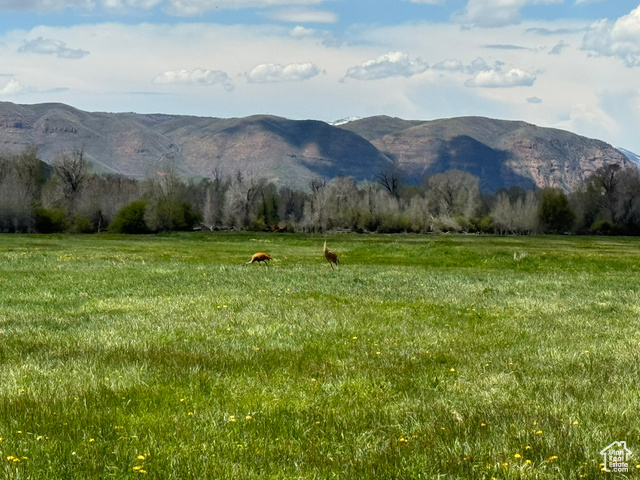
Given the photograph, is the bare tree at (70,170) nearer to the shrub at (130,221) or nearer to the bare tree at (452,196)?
the shrub at (130,221)

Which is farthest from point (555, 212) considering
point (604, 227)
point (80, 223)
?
point (80, 223)

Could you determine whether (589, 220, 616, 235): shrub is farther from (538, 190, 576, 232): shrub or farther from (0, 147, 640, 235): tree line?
(538, 190, 576, 232): shrub

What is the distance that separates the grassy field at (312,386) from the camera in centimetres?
788

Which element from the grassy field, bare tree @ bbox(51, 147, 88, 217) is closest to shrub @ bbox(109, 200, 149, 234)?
bare tree @ bbox(51, 147, 88, 217)

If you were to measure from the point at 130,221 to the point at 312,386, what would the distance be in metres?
122

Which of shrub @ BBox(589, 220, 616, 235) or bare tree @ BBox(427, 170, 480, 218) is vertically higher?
bare tree @ BBox(427, 170, 480, 218)

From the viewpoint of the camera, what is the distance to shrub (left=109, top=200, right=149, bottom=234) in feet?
417

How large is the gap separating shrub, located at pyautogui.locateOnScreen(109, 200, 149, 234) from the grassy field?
107m

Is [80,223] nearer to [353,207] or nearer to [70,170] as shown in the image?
[70,170]

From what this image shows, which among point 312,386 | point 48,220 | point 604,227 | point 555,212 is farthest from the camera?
point 555,212

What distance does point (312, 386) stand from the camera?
11148 millimetres

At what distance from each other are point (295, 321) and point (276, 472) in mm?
10133

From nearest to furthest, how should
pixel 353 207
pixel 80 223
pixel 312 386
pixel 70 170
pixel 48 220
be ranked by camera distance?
pixel 312 386, pixel 48 220, pixel 80 223, pixel 70 170, pixel 353 207

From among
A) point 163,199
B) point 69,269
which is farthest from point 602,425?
point 163,199
